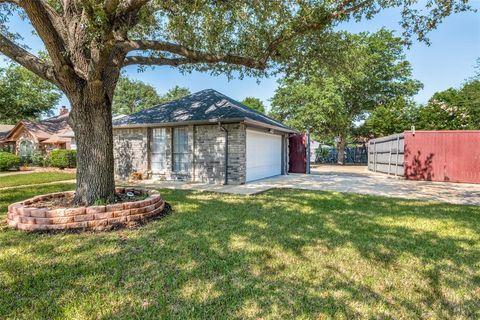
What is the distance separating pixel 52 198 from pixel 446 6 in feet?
30.2

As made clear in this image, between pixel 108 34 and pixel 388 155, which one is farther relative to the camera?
pixel 388 155

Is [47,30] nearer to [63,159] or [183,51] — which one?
[183,51]

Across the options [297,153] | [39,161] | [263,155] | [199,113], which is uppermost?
[199,113]

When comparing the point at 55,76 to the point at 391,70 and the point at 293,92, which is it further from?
the point at 391,70

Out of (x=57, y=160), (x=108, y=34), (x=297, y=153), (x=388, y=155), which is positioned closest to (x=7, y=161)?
(x=57, y=160)

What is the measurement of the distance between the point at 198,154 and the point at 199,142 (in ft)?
1.55

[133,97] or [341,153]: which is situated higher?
[133,97]

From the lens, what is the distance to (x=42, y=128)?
24672mm

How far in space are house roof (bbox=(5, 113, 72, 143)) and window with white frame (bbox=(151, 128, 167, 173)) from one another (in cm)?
1745

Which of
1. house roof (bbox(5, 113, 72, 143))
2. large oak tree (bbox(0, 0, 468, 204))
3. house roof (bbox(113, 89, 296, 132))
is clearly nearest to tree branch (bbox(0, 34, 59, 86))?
large oak tree (bbox(0, 0, 468, 204))

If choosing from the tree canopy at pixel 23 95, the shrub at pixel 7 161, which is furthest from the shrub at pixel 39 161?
the tree canopy at pixel 23 95

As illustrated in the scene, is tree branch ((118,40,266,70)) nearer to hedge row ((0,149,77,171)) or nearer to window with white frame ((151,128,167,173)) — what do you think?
window with white frame ((151,128,167,173))

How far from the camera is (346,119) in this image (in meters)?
21.8

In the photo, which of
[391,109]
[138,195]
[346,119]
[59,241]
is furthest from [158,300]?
[391,109]
